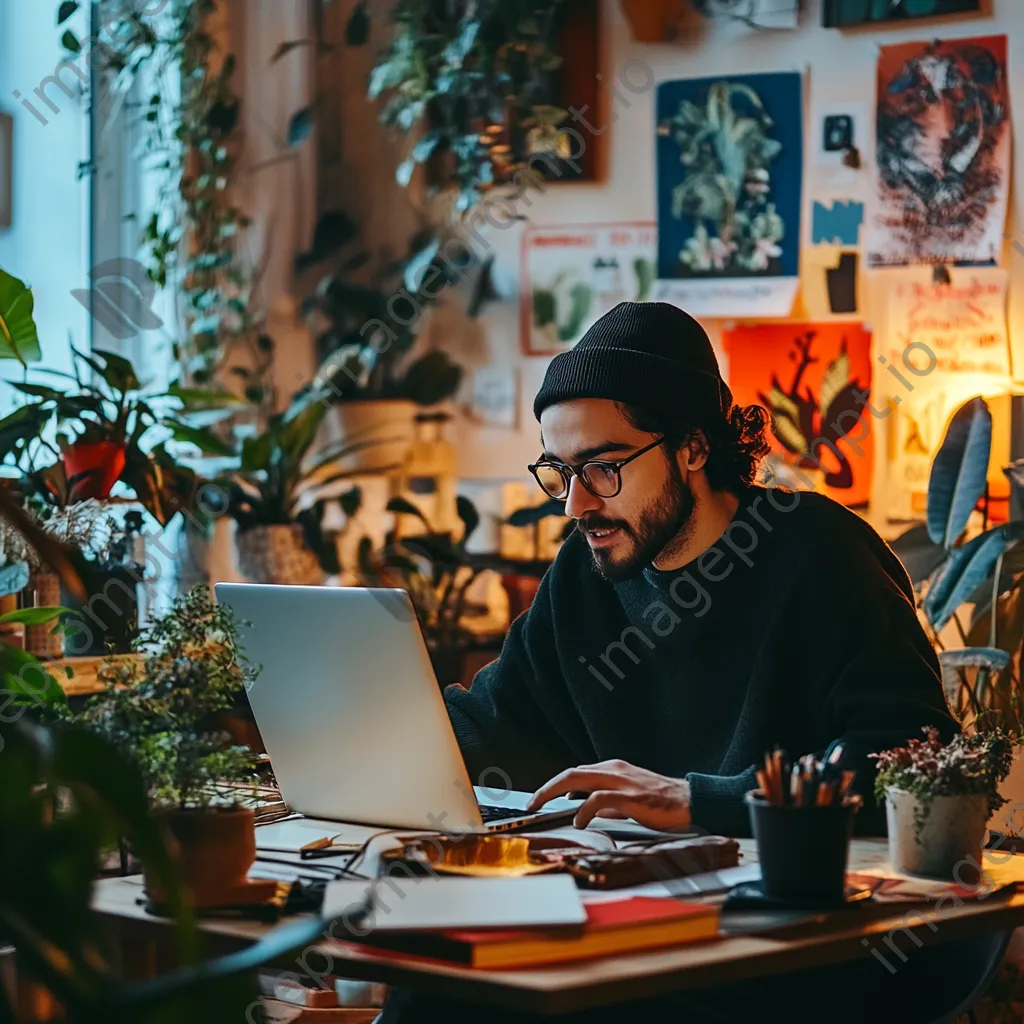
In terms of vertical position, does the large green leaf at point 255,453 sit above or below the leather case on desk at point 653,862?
above

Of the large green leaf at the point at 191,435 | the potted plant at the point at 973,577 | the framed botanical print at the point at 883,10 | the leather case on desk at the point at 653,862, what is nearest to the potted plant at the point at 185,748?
the leather case on desk at the point at 653,862

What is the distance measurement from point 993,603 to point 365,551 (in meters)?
1.42

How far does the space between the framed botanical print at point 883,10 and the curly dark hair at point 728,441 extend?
1.36 m

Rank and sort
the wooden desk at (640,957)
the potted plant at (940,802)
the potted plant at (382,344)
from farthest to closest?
the potted plant at (382,344) < the potted plant at (940,802) < the wooden desk at (640,957)

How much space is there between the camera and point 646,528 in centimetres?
212

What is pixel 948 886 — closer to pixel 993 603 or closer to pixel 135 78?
pixel 993 603

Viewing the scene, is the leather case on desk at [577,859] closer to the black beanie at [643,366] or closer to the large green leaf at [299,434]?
the black beanie at [643,366]

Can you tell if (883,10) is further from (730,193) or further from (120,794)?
(120,794)

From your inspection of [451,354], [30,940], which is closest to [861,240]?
[451,354]

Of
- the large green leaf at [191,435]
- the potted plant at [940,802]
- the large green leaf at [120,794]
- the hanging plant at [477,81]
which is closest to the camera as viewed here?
the large green leaf at [120,794]

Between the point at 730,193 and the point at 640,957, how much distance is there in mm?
2473

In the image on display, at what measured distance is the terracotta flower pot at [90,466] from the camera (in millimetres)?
2789

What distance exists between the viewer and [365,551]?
3.66 meters

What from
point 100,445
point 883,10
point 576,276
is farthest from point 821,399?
point 100,445
